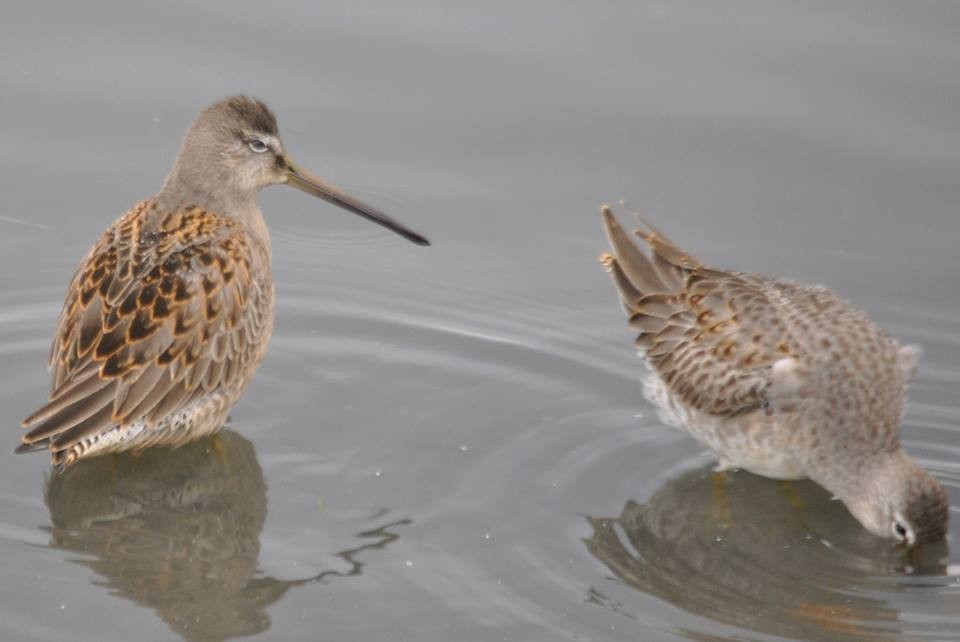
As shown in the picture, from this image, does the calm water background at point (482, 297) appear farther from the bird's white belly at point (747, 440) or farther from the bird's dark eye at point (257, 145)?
the bird's dark eye at point (257, 145)

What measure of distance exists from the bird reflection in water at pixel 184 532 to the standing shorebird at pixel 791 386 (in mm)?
1293

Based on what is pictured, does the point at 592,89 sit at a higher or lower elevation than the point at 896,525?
higher

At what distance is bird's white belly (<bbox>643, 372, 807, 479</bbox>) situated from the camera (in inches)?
237

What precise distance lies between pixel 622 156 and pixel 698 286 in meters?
1.58

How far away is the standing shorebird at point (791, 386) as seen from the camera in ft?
19.2

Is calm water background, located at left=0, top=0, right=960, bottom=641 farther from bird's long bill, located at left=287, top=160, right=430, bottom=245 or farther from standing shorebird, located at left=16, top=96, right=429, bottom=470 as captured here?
bird's long bill, located at left=287, top=160, right=430, bottom=245

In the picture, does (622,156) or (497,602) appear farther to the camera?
(622,156)

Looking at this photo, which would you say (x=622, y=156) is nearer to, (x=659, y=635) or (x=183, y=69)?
(x=183, y=69)

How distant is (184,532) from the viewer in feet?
18.4

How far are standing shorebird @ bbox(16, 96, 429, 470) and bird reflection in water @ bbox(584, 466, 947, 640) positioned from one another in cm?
147

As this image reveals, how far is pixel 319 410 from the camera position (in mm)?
6324

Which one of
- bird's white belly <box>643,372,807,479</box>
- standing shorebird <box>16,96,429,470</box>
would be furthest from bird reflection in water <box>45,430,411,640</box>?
bird's white belly <box>643,372,807,479</box>

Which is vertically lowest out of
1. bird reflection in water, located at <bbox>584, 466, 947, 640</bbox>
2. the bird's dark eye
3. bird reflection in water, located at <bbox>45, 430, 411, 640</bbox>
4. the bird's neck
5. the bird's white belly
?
bird reflection in water, located at <bbox>45, 430, 411, 640</bbox>

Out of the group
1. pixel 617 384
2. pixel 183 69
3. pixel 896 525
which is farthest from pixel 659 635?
pixel 183 69
